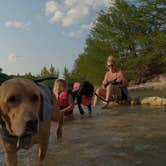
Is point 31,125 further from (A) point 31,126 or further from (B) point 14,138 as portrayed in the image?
(B) point 14,138

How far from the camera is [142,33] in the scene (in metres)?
35.8

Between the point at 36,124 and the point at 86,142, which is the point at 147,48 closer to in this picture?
the point at 86,142

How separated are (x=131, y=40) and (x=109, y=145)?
31155 mm

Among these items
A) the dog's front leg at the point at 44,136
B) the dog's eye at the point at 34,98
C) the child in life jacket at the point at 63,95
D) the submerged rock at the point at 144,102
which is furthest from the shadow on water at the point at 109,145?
the submerged rock at the point at 144,102

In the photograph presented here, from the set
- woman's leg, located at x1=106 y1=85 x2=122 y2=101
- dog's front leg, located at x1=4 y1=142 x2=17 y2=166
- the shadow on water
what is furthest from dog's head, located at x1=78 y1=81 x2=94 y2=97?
dog's front leg, located at x1=4 y1=142 x2=17 y2=166

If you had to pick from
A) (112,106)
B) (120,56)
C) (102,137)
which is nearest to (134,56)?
(120,56)

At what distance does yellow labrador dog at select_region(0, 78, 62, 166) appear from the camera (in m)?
3.23

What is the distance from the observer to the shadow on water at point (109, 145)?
4352 millimetres

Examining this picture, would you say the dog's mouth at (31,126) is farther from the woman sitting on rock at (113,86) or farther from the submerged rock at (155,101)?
the submerged rock at (155,101)

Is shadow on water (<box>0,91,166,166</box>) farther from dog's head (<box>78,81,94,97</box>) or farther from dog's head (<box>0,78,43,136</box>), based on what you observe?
dog's head (<box>78,81,94,97</box>)

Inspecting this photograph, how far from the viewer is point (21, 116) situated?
3211mm

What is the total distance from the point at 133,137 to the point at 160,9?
1111 inches

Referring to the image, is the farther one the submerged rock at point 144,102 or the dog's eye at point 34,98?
the submerged rock at point 144,102

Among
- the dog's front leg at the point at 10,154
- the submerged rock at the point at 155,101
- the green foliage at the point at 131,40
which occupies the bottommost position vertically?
the dog's front leg at the point at 10,154
